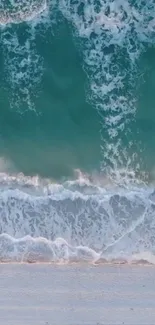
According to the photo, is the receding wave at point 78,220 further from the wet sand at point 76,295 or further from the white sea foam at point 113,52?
the white sea foam at point 113,52

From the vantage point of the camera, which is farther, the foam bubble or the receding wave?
the foam bubble

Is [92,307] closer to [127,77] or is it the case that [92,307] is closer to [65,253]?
[65,253]

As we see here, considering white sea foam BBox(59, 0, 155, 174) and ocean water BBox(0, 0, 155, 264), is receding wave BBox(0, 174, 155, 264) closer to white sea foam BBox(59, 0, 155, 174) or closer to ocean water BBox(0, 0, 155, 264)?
ocean water BBox(0, 0, 155, 264)

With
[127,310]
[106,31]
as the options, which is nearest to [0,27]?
[106,31]

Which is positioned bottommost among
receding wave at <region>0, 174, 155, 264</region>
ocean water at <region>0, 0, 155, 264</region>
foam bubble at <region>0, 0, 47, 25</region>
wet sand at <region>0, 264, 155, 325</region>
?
wet sand at <region>0, 264, 155, 325</region>

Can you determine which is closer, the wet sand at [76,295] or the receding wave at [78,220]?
the wet sand at [76,295]

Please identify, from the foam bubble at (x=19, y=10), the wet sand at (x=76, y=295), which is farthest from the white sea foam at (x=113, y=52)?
the wet sand at (x=76, y=295)

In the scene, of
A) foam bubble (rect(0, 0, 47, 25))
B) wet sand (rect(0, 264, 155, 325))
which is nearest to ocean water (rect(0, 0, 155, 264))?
foam bubble (rect(0, 0, 47, 25))
